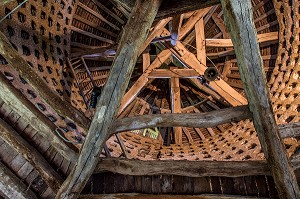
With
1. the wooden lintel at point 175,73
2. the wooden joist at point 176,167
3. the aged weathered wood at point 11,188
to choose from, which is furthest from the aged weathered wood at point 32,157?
the wooden lintel at point 175,73

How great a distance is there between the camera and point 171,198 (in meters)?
2.58

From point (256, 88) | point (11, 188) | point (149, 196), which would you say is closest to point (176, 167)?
point (149, 196)

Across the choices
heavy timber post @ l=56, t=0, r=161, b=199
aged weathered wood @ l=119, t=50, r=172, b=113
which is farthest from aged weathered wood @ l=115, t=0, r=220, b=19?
aged weathered wood @ l=119, t=50, r=172, b=113

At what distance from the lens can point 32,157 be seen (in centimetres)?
258

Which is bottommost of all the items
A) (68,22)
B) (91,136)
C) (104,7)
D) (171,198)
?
(171,198)

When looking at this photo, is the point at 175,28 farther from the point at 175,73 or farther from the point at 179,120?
the point at 179,120

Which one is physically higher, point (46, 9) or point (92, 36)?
point (92, 36)

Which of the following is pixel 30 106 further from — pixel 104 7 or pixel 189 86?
pixel 189 86

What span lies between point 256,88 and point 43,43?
3086mm

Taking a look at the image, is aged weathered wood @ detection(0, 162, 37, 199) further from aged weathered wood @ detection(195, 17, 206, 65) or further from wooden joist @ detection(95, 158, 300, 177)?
aged weathered wood @ detection(195, 17, 206, 65)

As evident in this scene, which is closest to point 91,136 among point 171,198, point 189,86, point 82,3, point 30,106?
point 30,106

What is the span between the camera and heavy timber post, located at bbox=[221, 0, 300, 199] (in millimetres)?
1843

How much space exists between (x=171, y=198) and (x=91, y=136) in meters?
1.04

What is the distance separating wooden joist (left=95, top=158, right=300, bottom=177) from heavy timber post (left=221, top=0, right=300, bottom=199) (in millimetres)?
387
